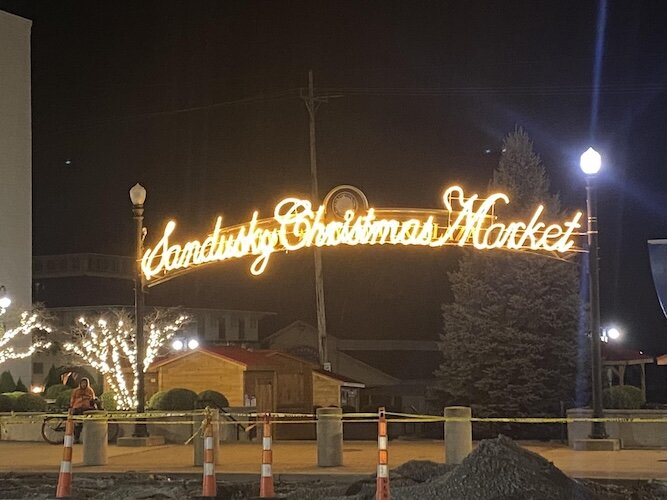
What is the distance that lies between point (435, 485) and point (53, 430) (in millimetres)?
14962

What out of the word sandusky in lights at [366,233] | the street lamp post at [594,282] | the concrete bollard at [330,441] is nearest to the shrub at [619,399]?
the street lamp post at [594,282]

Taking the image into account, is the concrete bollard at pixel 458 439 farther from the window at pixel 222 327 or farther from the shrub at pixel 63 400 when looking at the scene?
the window at pixel 222 327

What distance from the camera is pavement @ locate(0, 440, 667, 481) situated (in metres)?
15.7

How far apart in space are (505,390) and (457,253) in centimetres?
2860

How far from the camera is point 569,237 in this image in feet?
72.3

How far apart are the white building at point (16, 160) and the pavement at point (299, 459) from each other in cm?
2425

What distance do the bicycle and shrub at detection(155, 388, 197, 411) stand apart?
113cm

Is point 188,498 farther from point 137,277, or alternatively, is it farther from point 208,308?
point 208,308

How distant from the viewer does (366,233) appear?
22328 millimetres

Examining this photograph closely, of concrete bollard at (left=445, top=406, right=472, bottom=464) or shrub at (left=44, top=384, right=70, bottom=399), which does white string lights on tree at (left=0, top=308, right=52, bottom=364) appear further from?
concrete bollard at (left=445, top=406, right=472, bottom=464)

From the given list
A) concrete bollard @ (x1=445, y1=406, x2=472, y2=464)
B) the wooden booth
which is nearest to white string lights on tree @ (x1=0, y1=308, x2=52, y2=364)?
the wooden booth

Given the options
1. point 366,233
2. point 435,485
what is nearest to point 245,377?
point 366,233

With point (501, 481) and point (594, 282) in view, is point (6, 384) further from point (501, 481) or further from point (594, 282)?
point (501, 481)

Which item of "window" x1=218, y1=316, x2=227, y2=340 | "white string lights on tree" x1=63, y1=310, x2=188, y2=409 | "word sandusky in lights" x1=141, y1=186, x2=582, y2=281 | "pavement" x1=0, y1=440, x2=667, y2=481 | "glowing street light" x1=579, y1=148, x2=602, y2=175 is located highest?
"glowing street light" x1=579, y1=148, x2=602, y2=175
